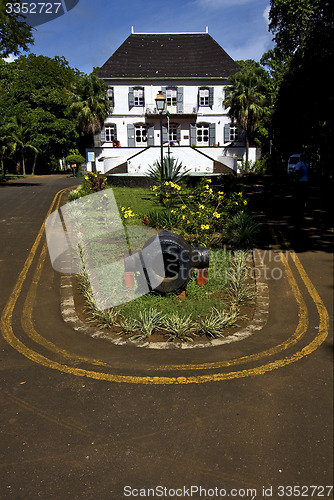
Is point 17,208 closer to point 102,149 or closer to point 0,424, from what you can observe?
point 0,424

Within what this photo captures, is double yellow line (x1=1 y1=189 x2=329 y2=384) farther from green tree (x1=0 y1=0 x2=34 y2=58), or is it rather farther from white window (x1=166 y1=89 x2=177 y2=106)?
white window (x1=166 y1=89 x2=177 y2=106)

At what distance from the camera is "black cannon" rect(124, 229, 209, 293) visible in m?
6.68

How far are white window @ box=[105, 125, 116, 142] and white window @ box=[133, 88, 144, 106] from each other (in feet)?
11.6

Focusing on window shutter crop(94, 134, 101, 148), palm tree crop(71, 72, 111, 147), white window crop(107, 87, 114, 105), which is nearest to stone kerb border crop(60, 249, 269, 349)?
palm tree crop(71, 72, 111, 147)

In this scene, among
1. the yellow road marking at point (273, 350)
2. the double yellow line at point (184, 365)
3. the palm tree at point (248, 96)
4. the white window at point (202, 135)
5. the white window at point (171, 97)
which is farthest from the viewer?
the white window at point (202, 135)

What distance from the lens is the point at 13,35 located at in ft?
84.6

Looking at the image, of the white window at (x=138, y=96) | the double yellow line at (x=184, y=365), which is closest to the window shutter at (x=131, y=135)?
the white window at (x=138, y=96)

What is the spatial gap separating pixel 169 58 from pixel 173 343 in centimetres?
4340

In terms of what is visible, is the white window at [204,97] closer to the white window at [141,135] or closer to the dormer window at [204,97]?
the dormer window at [204,97]

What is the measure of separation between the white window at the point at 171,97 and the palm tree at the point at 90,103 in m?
6.58

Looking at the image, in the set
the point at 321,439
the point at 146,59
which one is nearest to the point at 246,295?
the point at 321,439

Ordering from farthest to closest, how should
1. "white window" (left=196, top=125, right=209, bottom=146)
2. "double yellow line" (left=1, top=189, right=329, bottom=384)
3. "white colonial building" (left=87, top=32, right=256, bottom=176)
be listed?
"white window" (left=196, top=125, right=209, bottom=146) < "white colonial building" (left=87, top=32, right=256, bottom=176) < "double yellow line" (left=1, top=189, right=329, bottom=384)

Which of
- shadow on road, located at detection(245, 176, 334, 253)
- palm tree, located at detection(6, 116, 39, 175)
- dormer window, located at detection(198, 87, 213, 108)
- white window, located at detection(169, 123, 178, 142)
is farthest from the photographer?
white window, located at detection(169, 123, 178, 142)

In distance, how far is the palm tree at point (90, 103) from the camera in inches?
1487
